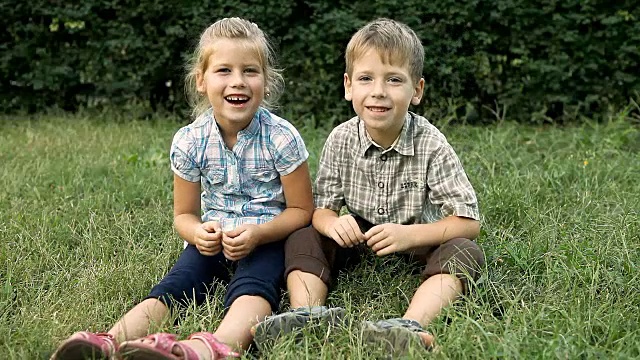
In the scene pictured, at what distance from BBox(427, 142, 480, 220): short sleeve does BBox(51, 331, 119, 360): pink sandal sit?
1270mm

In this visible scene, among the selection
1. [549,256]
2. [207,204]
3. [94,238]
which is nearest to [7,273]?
[94,238]

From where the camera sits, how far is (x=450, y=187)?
2.91 meters

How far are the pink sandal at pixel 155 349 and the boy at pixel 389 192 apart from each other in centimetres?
55

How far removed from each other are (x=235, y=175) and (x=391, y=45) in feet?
2.39

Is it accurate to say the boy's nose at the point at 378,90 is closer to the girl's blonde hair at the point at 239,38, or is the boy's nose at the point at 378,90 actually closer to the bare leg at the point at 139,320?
the girl's blonde hair at the point at 239,38

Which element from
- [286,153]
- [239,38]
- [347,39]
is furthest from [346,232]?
[347,39]

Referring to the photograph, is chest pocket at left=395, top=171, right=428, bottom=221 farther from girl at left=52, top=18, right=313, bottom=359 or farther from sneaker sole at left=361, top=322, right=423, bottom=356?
sneaker sole at left=361, top=322, right=423, bottom=356

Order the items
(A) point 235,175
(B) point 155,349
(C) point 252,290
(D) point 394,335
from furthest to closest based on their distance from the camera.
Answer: (A) point 235,175 < (C) point 252,290 < (D) point 394,335 < (B) point 155,349

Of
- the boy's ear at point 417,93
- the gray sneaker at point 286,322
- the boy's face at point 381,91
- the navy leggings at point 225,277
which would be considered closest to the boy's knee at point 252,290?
the navy leggings at point 225,277

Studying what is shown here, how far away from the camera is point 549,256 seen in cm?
296

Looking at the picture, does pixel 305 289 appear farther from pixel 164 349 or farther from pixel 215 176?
pixel 164 349

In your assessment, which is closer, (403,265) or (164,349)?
(164,349)

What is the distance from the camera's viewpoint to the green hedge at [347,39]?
597cm

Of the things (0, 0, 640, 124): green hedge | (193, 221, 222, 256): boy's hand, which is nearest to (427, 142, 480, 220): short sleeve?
(193, 221, 222, 256): boy's hand
